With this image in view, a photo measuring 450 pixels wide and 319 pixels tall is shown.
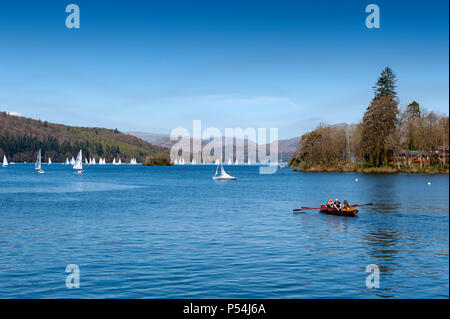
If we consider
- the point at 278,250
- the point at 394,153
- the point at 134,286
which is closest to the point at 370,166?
the point at 394,153

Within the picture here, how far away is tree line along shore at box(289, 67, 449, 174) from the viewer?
15162cm

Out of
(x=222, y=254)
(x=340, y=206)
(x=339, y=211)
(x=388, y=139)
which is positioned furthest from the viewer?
(x=388, y=139)

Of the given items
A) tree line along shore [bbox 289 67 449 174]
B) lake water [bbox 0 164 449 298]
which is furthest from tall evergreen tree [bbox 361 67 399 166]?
lake water [bbox 0 164 449 298]

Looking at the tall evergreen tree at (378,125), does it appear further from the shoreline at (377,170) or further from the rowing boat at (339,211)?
the rowing boat at (339,211)

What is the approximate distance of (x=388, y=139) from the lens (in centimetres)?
15175

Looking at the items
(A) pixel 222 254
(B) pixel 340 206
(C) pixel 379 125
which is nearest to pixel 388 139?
(C) pixel 379 125

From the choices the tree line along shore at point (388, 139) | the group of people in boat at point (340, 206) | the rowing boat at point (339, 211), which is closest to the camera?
the rowing boat at point (339, 211)

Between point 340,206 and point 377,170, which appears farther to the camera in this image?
point 377,170

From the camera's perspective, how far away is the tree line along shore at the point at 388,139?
497 ft

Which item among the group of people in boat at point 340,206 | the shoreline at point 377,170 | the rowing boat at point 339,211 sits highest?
the shoreline at point 377,170

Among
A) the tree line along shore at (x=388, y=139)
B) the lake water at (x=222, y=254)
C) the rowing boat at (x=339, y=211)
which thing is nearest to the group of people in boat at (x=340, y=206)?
the rowing boat at (x=339, y=211)

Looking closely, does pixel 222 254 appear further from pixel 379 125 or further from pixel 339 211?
pixel 379 125

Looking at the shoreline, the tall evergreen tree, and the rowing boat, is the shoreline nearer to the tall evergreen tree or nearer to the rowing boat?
the tall evergreen tree
